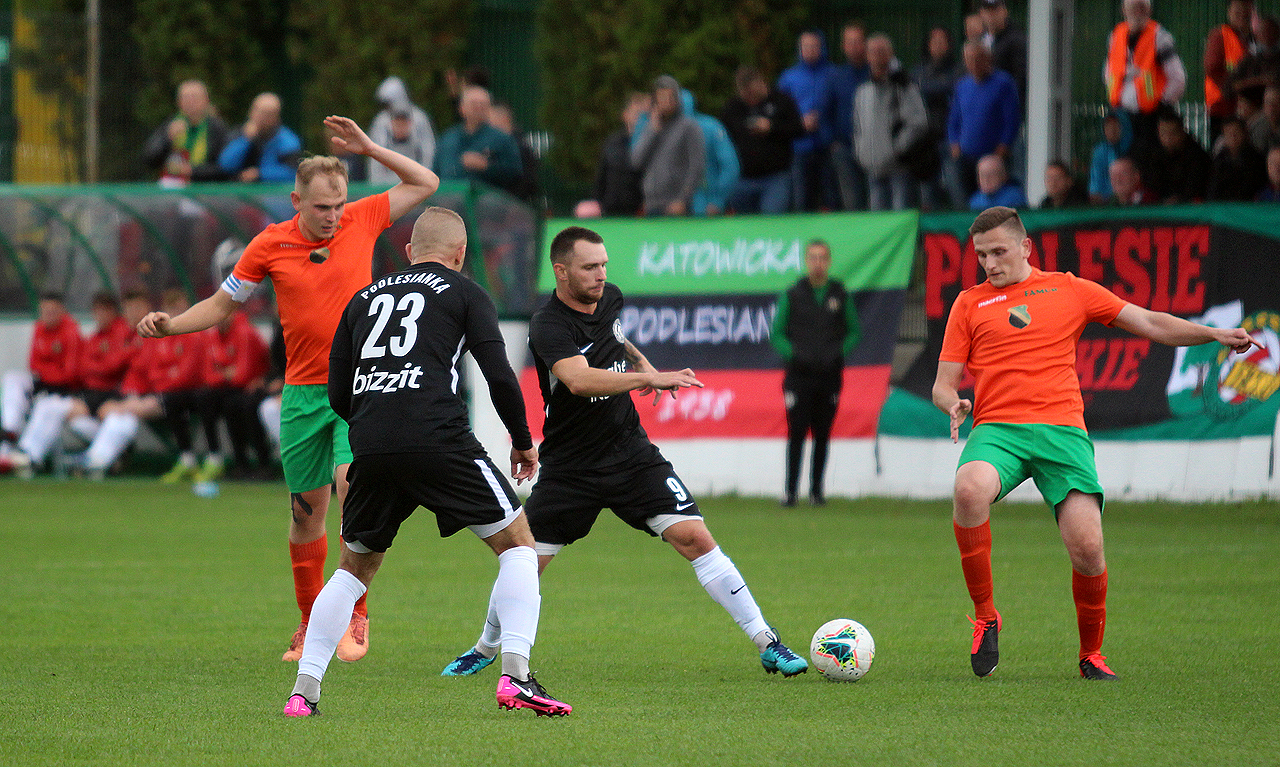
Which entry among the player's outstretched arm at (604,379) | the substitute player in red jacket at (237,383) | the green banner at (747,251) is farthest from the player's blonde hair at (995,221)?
the substitute player in red jacket at (237,383)

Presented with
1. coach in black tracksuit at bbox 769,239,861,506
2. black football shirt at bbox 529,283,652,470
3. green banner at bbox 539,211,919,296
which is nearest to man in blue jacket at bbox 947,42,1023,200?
green banner at bbox 539,211,919,296

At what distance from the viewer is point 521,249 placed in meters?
17.5

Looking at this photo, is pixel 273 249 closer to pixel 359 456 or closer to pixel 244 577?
pixel 359 456

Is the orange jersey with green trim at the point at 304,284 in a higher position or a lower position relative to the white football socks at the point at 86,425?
higher

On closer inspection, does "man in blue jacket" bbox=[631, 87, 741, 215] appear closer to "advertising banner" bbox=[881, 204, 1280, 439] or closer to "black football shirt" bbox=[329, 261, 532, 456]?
"advertising banner" bbox=[881, 204, 1280, 439]

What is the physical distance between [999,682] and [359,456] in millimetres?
2857

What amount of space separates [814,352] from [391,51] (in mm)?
14842

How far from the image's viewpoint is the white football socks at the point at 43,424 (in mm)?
18594

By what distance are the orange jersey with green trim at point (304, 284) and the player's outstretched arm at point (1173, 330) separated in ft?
11.3

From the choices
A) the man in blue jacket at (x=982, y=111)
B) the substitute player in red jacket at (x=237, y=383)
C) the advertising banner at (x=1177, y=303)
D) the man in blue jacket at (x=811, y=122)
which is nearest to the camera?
the advertising banner at (x=1177, y=303)

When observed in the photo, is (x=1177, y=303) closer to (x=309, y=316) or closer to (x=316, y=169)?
(x=309, y=316)

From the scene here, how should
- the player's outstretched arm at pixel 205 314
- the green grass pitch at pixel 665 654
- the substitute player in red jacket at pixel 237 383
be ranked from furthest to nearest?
the substitute player in red jacket at pixel 237 383 < the player's outstretched arm at pixel 205 314 < the green grass pitch at pixel 665 654

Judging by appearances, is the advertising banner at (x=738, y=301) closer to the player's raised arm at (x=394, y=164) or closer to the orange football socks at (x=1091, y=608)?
the player's raised arm at (x=394, y=164)

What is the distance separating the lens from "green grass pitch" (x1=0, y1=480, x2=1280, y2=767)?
566 centimetres
